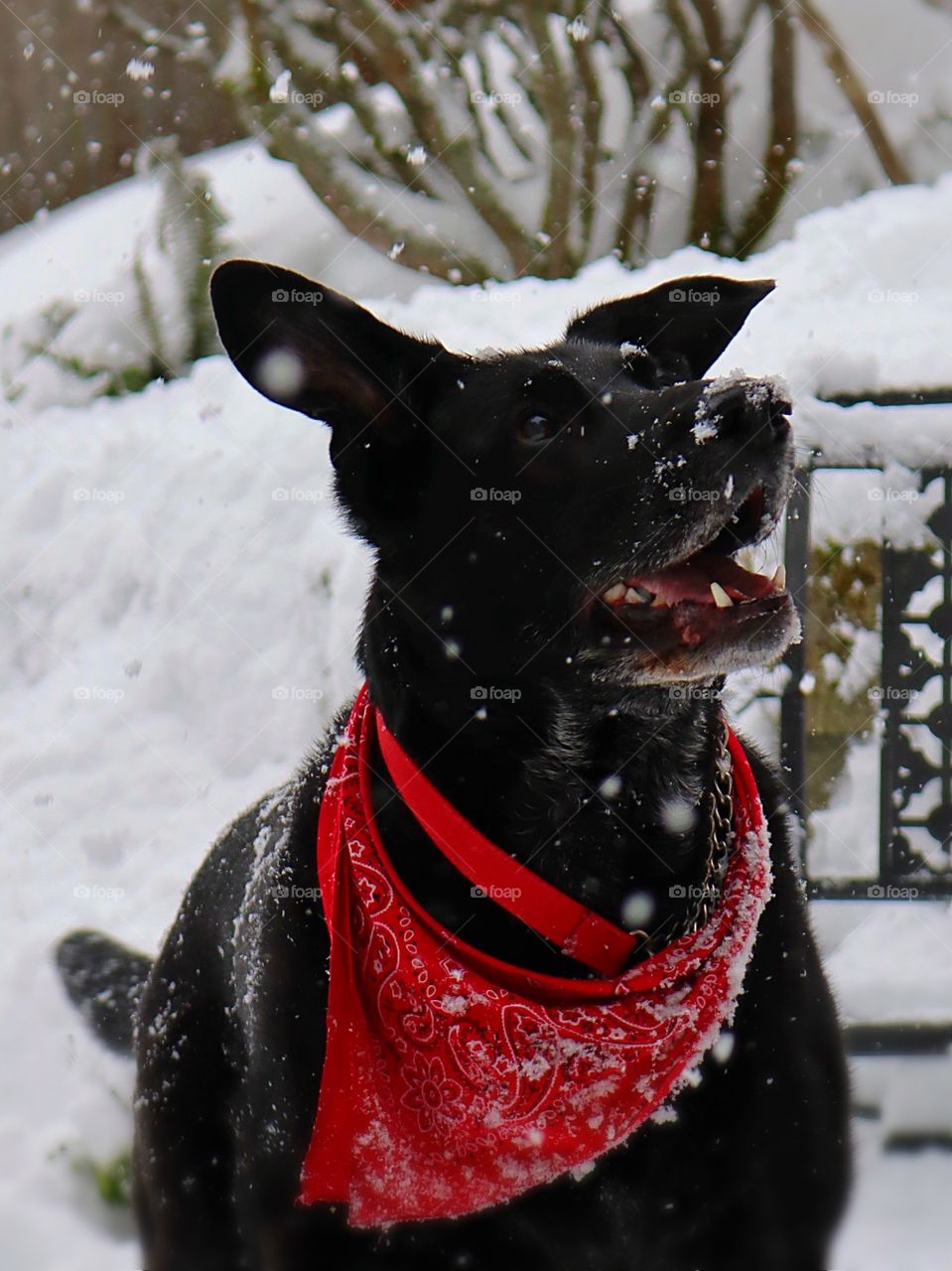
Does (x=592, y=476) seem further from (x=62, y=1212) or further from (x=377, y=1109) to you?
(x=62, y=1212)

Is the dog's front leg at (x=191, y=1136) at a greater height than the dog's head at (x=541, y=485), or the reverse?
the dog's head at (x=541, y=485)

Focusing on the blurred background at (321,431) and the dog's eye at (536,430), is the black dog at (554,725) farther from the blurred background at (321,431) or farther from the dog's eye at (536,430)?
the blurred background at (321,431)

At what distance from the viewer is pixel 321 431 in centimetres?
488

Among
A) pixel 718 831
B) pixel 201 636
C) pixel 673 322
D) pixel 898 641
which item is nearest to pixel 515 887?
pixel 718 831

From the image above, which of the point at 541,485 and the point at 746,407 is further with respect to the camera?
the point at 541,485

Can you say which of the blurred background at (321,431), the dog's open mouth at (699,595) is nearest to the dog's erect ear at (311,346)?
the dog's open mouth at (699,595)

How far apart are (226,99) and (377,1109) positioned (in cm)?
587

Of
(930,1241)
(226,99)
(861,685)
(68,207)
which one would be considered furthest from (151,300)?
(930,1241)

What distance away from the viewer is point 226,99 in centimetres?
639

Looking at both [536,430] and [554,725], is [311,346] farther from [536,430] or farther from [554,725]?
[554,725]

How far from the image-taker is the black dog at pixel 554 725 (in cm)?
201

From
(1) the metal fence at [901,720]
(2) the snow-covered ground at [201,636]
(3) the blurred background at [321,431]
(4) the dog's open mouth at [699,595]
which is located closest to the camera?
(4) the dog's open mouth at [699,595]

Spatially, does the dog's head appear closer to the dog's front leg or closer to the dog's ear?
the dog's ear

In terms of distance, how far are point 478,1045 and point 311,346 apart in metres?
1.27
